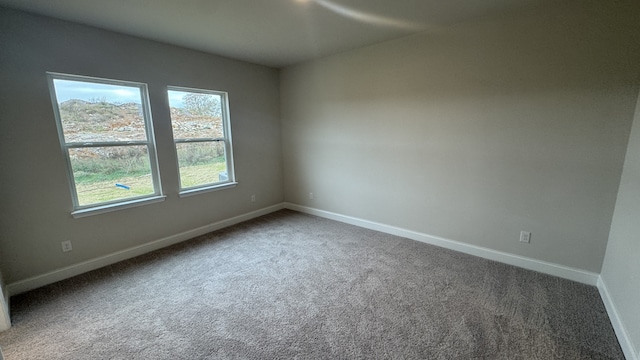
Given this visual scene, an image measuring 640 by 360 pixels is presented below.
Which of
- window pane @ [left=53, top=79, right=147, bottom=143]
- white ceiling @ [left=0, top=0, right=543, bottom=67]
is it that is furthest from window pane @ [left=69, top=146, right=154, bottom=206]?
white ceiling @ [left=0, top=0, right=543, bottom=67]

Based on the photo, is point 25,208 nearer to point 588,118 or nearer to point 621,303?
point 621,303

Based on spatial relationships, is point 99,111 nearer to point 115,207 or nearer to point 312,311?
point 115,207

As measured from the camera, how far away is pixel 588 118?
2.21 metres

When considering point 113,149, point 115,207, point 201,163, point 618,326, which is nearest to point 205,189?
point 201,163

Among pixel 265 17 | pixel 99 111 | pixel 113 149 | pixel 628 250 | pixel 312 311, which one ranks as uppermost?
pixel 265 17

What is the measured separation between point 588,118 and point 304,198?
3596 mm

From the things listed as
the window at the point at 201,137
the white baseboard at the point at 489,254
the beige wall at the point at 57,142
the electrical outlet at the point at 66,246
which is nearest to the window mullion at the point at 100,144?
Result: the beige wall at the point at 57,142

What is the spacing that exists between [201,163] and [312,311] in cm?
263

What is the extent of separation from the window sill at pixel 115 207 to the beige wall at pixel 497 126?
252 cm

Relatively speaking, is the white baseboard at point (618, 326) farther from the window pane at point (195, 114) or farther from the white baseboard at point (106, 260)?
the window pane at point (195, 114)

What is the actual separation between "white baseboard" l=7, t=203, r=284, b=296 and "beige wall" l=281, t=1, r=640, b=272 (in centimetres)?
209

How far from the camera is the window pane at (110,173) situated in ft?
8.77

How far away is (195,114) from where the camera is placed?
11.7ft

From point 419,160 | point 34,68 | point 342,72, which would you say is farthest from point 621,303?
point 34,68
